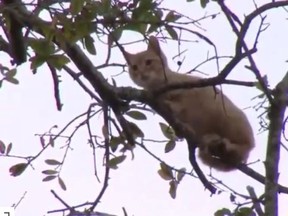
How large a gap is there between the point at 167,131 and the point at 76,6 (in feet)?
4.06

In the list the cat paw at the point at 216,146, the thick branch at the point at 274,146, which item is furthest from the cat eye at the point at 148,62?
the thick branch at the point at 274,146

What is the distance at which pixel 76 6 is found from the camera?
91.6 inches

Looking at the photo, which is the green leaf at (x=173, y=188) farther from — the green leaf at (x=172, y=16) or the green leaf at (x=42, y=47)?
the green leaf at (x=42, y=47)

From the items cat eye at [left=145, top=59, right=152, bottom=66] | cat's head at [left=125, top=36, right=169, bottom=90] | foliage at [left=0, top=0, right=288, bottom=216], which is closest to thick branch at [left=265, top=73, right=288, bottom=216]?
foliage at [left=0, top=0, right=288, bottom=216]

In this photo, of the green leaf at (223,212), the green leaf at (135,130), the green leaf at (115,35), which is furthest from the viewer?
the green leaf at (135,130)

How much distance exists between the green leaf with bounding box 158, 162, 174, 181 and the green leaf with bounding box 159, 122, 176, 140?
18cm

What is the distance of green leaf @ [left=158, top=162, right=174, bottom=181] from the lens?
10.8ft

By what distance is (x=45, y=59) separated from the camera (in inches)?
87.6

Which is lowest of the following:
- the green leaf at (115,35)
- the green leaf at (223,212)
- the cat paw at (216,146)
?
the green leaf at (223,212)

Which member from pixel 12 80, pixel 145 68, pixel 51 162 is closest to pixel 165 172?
pixel 51 162

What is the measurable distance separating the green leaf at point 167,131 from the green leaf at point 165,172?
0.18 meters

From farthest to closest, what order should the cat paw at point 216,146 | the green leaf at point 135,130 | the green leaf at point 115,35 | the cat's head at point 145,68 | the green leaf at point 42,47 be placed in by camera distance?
the cat's head at point 145,68
the cat paw at point 216,146
the green leaf at point 135,130
the green leaf at point 115,35
the green leaf at point 42,47

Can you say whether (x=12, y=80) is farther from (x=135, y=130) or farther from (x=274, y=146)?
(x=274, y=146)

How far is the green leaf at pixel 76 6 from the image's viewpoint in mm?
2323
